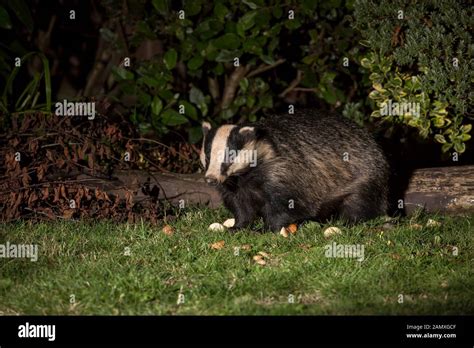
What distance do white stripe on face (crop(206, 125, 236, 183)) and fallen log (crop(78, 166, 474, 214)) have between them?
106 centimetres

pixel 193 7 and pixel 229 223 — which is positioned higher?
pixel 193 7

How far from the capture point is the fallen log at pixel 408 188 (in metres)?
7.85

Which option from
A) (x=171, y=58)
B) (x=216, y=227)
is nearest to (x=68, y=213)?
(x=216, y=227)

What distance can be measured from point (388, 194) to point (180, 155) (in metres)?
2.37

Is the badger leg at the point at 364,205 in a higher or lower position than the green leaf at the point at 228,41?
lower

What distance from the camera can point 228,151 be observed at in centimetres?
703

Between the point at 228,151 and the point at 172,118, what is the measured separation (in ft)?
6.69

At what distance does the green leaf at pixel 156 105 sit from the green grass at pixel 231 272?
2093mm

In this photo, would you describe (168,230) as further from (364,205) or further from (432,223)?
(432,223)

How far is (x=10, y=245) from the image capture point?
6.52m

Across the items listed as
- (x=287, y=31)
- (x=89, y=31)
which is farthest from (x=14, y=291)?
(x=89, y=31)

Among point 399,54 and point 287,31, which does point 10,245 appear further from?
point 287,31

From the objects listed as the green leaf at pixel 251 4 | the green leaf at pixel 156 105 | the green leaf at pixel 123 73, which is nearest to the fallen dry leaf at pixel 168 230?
the green leaf at pixel 156 105

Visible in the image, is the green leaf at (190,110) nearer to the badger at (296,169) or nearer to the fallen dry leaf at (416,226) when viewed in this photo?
the badger at (296,169)
